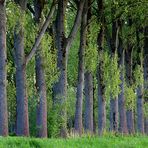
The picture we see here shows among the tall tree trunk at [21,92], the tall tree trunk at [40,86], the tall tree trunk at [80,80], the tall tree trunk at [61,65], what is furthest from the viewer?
the tall tree trunk at [80,80]

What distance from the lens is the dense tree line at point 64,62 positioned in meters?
19.4

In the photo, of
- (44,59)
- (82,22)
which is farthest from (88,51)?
(44,59)

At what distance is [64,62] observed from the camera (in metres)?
22.8

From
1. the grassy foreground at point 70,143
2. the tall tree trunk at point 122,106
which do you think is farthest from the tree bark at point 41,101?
the tall tree trunk at point 122,106

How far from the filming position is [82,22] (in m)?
25.8

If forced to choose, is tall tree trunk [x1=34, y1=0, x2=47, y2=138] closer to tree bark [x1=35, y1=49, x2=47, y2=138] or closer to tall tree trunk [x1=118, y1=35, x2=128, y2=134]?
tree bark [x1=35, y1=49, x2=47, y2=138]

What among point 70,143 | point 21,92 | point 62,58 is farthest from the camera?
point 62,58

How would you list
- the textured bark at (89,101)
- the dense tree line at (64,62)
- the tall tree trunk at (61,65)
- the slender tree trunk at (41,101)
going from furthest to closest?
the textured bark at (89,101), the tall tree trunk at (61,65), the slender tree trunk at (41,101), the dense tree line at (64,62)

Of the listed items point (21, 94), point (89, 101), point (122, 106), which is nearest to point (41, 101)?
point (21, 94)

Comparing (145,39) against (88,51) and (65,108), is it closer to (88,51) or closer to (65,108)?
(88,51)

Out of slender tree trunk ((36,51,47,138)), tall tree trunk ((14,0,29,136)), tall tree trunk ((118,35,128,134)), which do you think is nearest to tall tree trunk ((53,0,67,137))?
slender tree trunk ((36,51,47,138))

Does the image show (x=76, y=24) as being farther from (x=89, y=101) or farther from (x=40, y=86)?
(x=89, y=101)

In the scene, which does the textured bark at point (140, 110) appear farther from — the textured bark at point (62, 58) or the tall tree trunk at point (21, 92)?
the tall tree trunk at point (21, 92)

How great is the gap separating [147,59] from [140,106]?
15.2ft
